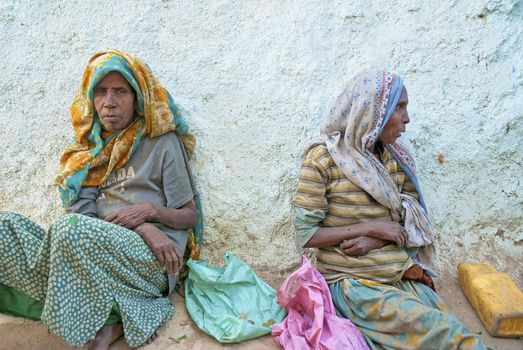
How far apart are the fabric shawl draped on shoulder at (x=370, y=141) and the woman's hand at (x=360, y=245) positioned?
200 mm

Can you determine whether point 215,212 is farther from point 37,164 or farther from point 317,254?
point 37,164

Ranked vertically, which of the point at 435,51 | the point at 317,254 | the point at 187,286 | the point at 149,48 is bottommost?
the point at 187,286

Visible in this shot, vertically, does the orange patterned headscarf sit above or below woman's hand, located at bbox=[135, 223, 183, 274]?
above

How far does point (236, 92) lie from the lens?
3.09m

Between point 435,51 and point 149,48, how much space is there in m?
1.88

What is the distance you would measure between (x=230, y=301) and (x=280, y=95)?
134cm

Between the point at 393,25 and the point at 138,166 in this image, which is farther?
the point at 393,25

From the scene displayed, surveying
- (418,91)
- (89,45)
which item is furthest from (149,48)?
(418,91)

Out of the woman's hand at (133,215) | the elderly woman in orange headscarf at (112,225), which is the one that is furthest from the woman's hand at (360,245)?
the woman's hand at (133,215)

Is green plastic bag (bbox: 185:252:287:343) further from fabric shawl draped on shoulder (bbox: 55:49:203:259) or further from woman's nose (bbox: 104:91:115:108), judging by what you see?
woman's nose (bbox: 104:91:115:108)

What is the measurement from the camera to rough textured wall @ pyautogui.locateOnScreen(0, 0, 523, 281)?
9.93 feet

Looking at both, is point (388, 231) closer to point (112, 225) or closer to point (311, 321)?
point (311, 321)

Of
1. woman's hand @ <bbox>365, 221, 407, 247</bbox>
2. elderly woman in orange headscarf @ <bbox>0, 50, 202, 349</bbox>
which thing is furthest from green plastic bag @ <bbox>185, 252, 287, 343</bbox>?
woman's hand @ <bbox>365, 221, 407, 247</bbox>

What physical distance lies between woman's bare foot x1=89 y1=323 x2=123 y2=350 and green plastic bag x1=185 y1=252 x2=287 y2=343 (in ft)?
1.31
